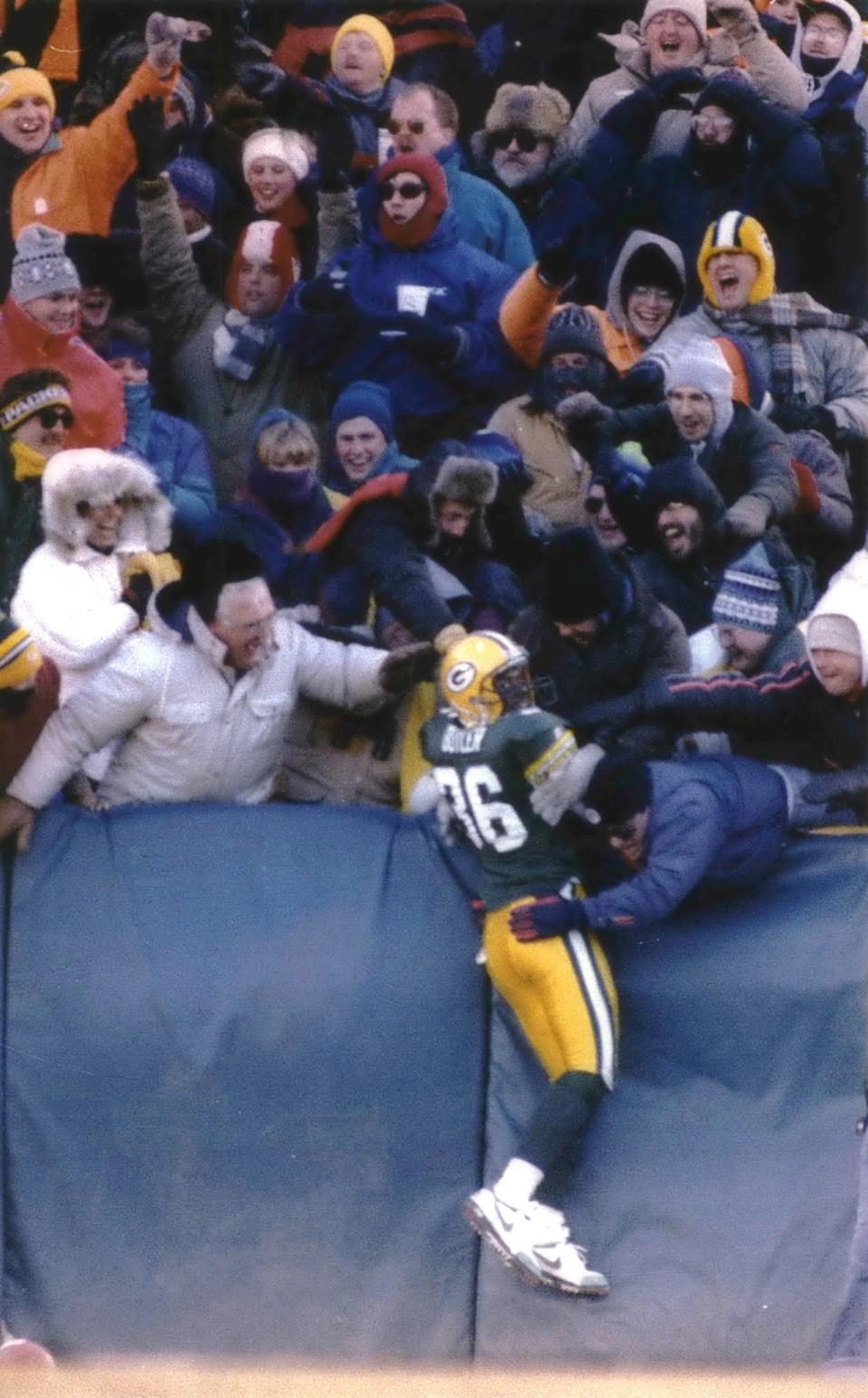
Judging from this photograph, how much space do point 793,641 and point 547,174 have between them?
201 centimetres

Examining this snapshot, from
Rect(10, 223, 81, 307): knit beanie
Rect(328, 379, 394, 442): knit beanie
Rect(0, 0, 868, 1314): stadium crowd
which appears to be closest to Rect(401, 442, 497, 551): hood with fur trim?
Rect(0, 0, 868, 1314): stadium crowd

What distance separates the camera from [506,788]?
6.64m

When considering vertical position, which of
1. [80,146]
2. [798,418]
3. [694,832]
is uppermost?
[80,146]

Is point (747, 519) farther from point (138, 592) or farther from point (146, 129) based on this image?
point (146, 129)

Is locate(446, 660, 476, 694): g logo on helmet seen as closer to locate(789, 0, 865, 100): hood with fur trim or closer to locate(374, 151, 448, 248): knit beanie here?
locate(374, 151, 448, 248): knit beanie

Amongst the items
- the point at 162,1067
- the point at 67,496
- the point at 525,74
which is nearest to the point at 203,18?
the point at 525,74

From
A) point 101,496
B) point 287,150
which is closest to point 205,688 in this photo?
point 101,496

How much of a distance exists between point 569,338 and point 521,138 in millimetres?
959

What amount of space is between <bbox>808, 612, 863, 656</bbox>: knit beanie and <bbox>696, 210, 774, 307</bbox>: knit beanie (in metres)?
1.48

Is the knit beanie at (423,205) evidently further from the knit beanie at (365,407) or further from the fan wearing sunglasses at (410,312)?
the knit beanie at (365,407)

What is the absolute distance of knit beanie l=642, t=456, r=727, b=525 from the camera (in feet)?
23.9

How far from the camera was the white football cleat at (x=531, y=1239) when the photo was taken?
21.9ft

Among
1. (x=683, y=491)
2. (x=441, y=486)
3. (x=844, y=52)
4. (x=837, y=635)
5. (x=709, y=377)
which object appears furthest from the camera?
(x=844, y=52)

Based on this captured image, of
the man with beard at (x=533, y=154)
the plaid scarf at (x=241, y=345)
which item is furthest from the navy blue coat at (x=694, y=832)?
the man with beard at (x=533, y=154)
